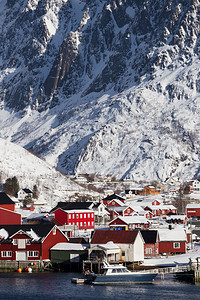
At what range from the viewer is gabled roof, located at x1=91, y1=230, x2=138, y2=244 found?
9694 cm

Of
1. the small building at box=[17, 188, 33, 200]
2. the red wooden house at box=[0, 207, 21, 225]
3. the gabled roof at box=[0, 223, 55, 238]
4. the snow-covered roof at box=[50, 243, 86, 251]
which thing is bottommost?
the snow-covered roof at box=[50, 243, 86, 251]

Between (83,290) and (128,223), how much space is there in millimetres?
44103

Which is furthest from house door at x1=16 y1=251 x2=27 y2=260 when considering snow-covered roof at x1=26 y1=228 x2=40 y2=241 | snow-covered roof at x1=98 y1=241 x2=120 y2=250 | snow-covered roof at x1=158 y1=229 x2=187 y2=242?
snow-covered roof at x1=158 y1=229 x2=187 y2=242

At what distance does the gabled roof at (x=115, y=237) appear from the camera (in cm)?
9694

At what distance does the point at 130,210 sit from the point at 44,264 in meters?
60.4

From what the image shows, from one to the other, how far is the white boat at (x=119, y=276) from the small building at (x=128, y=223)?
34656 millimetres

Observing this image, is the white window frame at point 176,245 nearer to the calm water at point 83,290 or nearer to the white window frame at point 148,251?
the white window frame at point 148,251

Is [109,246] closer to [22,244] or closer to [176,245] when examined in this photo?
[22,244]

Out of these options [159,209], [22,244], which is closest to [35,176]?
[159,209]

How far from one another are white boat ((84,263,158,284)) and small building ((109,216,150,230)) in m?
34.7

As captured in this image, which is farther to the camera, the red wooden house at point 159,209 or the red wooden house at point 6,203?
the red wooden house at point 159,209

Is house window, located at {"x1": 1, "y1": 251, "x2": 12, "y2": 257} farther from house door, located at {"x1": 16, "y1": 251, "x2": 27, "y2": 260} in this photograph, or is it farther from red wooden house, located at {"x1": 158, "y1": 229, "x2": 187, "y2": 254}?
red wooden house, located at {"x1": 158, "y1": 229, "x2": 187, "y2": 254}

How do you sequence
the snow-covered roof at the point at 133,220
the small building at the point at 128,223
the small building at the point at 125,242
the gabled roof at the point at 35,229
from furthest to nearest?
the snow-covered roof at the point at 133,220 → the small building at the point at 128,223 → the gabled roof at the point at 35,229 → the small building at the point at 125,242

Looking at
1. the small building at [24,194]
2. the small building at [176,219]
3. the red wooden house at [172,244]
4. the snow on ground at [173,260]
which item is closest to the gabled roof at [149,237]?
the snow on ground at [173,260]
